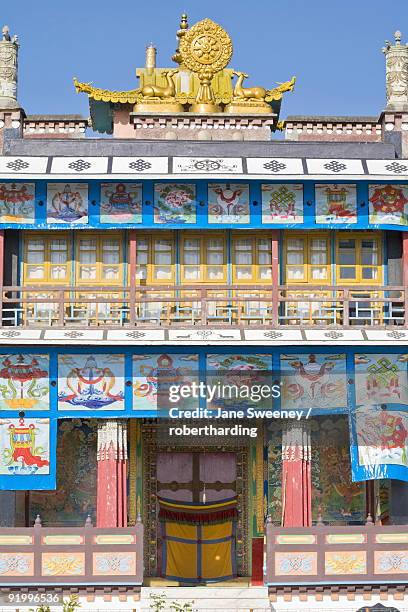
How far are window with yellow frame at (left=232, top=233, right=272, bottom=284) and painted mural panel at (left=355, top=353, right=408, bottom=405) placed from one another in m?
3.16

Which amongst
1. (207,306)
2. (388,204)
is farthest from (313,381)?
(388,204)

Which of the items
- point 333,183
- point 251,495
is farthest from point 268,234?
point 251,495

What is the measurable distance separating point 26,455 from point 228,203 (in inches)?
276

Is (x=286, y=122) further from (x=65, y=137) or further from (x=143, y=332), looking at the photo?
(x=143, y=332)

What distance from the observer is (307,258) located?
31484 millimetres

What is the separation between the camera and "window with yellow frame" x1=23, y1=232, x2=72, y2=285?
103 feet

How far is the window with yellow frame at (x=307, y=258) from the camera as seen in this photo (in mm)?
31438

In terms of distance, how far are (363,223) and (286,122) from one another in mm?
4593

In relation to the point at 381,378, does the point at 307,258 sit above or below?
above

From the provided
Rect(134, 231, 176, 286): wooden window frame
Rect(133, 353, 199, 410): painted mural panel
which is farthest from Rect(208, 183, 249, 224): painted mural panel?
Rect(133, 353, 199, 410): painted mural panel

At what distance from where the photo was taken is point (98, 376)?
29.7 m

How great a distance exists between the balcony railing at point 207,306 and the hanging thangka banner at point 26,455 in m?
2.33

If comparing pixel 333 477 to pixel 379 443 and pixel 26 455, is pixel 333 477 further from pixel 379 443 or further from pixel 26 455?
pixel 26 455

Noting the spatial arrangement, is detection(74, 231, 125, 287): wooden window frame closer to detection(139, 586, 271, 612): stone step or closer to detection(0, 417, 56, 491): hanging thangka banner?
detection(0, 417, 56, 491): hanging thangka banner
